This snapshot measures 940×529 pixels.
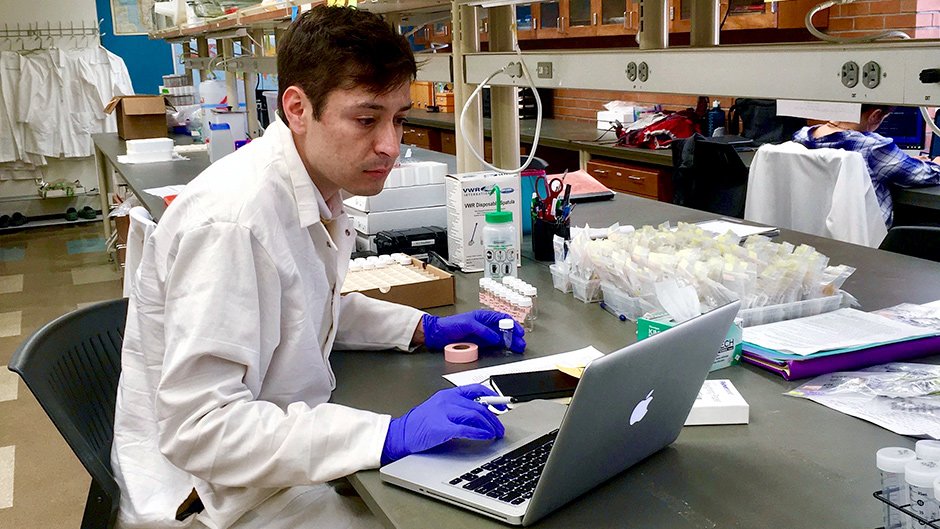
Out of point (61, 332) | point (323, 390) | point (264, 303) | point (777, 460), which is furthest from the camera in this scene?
point (61, 332)

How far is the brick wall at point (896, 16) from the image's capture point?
4.04 m

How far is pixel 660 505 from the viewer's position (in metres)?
1.09

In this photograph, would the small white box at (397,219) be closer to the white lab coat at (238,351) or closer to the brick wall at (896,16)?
the white lab coat at (238,351)

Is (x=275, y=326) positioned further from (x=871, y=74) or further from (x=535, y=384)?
(x=871, y=74)

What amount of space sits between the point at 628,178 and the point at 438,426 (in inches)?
158

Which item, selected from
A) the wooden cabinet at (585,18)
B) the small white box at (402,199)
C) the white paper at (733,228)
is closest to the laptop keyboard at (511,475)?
the small white box at (402,199)

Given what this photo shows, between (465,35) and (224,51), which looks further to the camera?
(224,51)

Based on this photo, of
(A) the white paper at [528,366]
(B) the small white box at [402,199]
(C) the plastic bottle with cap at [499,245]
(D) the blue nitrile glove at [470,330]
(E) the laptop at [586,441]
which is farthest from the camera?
(B) the small white box at [402,199]

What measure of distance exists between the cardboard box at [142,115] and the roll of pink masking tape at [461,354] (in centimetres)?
410

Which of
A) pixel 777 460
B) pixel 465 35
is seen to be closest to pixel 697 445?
pixel 777 460

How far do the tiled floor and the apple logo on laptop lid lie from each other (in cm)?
217

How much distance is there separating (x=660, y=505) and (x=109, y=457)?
111cm

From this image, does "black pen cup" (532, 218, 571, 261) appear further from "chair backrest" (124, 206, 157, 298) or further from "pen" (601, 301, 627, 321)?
"chair backrest" (124, 206, 157, 298)

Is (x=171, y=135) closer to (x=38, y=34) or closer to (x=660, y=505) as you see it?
(x=38, y=34)
